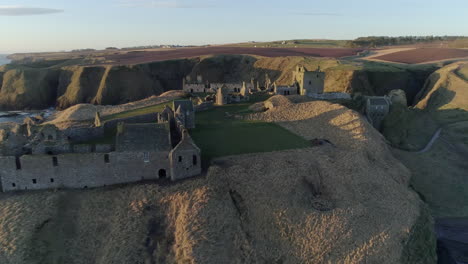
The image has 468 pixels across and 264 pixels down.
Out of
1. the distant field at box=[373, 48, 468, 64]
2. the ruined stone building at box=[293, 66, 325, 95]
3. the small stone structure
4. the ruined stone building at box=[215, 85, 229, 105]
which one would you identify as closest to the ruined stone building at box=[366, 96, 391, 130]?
the ruined stone building at box=[293, 66, 325, 95]

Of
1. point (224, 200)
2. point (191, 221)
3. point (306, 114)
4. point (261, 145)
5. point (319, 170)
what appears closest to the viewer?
point (191, 221)

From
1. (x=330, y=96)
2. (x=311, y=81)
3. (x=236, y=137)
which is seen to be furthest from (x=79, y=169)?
(x=311, y=81)

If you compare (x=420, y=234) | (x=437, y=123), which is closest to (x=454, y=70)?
(x=437, y=123)

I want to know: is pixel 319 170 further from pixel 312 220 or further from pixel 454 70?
pixel 454 70

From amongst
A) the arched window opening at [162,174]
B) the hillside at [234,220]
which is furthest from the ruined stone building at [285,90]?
the arched window opening at [162,174]

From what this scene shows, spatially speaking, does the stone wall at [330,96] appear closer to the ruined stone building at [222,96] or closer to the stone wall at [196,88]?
the ruined stone building at [222,96]

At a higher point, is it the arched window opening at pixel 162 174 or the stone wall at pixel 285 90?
the stone wall at pixel 285 90
